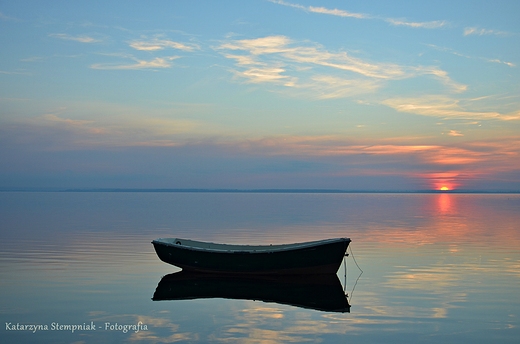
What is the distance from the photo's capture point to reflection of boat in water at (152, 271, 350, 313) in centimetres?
2020

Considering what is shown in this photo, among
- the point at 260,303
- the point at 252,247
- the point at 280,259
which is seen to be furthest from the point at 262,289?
the point at 252,247

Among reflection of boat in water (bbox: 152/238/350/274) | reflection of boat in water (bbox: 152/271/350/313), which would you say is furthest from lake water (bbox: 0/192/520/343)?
reflection of boat in water (bbox: 152/238/350/274)

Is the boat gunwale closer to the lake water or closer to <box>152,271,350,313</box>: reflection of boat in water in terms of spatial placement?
<box>152,271,350,313</box>: reflection of boat in water

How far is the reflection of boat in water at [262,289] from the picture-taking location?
795 inches

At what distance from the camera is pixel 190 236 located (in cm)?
4366

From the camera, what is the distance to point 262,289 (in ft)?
74.1

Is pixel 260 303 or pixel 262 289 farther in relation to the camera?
pixel 262 289

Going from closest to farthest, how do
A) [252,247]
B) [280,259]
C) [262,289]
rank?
[262,289]
[280,259]
[252,247]

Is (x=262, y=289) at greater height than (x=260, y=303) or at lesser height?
greater

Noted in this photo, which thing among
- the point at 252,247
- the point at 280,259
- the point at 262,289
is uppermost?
the point at 252,247

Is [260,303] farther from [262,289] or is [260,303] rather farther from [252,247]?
[252,247]

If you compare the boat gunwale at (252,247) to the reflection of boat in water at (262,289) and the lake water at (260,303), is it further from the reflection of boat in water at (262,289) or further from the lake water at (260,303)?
the lake water at (260,303)

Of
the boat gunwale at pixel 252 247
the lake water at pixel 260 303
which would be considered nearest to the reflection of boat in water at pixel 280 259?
the boat gunwale at pixel 252 247

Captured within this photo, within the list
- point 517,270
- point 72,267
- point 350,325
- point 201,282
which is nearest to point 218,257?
point 201,282
